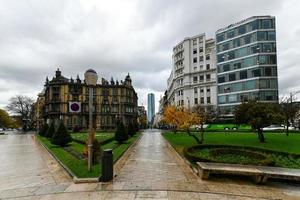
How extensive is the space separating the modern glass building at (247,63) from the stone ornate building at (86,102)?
3027 cm

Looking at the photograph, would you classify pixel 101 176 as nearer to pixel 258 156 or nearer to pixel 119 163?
pixel 119 163

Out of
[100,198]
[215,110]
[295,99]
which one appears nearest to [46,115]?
[215,110]

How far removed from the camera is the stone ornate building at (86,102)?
7719 centimetres

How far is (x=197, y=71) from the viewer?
79438mm

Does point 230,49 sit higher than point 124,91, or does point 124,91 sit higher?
point 230,49

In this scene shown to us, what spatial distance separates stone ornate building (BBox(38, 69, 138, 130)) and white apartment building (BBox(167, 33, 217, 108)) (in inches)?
728

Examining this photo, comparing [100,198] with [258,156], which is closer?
[100,198]

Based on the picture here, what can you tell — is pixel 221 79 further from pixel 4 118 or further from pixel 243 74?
pixel 4 118

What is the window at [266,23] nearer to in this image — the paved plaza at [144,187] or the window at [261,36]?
the window at [261,36]

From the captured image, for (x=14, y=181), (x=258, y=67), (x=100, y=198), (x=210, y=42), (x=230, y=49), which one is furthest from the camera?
(x=210, y=42)

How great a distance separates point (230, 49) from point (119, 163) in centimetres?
6481

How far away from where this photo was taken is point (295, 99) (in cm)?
4572

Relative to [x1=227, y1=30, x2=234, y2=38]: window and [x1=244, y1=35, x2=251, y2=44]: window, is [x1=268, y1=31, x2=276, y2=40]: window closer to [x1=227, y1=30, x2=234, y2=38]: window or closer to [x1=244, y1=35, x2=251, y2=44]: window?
[x1=244, y1=35, x2=251, y2=44]: window

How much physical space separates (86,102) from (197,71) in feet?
116
